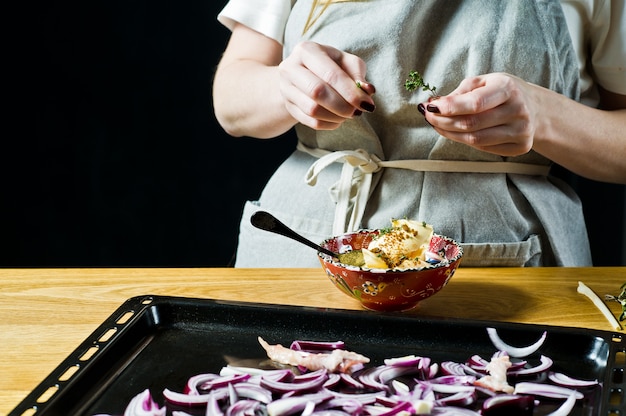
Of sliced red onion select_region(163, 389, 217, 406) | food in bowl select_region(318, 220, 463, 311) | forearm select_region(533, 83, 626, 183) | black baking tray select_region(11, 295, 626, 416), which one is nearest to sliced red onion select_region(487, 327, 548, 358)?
black baking tray select_region(11, 295, 626, 416)

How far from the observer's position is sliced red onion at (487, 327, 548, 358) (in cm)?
97

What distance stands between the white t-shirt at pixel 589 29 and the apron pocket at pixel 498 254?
34 cm

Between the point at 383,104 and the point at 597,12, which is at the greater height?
the point at 597,12

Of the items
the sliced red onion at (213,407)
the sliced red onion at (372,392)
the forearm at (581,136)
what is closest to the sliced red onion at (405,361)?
the sliced red onion at (372,392)

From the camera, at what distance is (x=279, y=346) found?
0.97m

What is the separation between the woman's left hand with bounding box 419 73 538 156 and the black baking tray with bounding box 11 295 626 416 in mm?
296

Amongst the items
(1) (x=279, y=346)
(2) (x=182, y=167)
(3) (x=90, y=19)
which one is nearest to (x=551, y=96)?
(1) (x=279, y=346)

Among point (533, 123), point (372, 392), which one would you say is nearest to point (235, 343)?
point (372, 392)

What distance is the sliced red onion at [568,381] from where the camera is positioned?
894 mm

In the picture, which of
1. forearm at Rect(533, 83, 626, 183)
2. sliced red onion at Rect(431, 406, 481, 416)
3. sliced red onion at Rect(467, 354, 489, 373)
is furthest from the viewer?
forearm at Rect(533, 83, 626, 183)

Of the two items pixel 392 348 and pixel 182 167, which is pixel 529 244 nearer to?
pixel 392 348

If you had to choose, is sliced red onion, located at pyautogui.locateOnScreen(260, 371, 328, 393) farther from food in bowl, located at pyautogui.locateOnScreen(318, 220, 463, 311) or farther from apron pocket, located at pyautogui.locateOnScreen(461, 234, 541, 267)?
apron pocket, located at pyautogui.locateOnScreen(461, 234, 541, 267)

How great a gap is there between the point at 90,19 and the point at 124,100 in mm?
238

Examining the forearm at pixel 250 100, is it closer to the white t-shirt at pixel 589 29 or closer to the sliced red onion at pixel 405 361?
the white t-shirt at pixel 589 29
